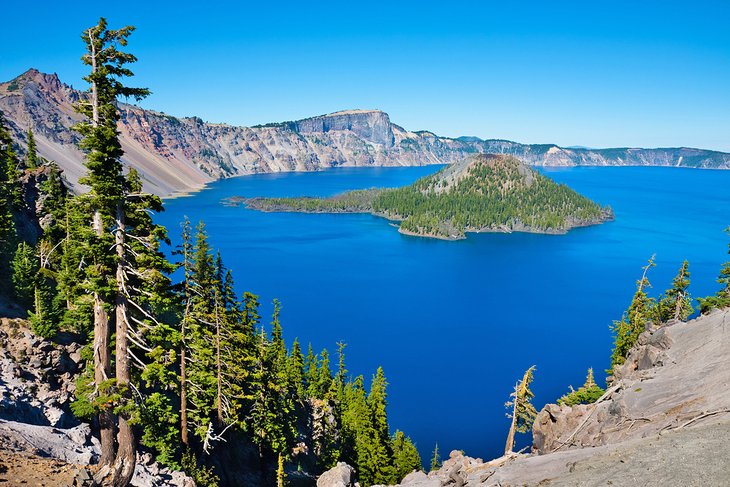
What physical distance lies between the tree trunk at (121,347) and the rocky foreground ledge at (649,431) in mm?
15709

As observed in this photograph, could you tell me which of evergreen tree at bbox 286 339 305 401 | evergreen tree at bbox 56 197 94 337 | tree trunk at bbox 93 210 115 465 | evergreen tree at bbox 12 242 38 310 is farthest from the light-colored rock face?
evergreen tree at bbox 12 242 38 310

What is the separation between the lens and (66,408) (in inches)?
1114

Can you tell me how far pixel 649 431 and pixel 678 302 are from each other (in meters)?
38.2

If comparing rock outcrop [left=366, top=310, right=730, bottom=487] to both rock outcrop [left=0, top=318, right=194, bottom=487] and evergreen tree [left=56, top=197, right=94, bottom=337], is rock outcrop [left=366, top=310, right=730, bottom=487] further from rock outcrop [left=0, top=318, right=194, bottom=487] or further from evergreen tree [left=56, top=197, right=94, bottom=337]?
evergreen tree [left=56, top=197, right=94, bottom=337]

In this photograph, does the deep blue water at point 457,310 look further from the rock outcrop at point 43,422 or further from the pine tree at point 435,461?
the rock outcrop at point 43,422

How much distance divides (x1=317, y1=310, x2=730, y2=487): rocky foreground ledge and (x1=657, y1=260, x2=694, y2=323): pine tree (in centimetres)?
1849

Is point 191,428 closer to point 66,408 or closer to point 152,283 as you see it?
point 66,408

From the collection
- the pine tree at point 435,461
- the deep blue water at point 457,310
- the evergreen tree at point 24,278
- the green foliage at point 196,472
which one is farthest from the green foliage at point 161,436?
the deep blue water at point 457,310

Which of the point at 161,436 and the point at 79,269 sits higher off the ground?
the point at 79,269

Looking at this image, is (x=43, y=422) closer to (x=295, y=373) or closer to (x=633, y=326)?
(x=295, y=373)

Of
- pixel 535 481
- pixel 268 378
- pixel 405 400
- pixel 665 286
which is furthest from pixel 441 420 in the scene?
pixel 665 286

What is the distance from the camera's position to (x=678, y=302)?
5262cm

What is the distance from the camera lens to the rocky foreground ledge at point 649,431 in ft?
56.0

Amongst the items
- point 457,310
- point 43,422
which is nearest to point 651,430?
point 43,422
